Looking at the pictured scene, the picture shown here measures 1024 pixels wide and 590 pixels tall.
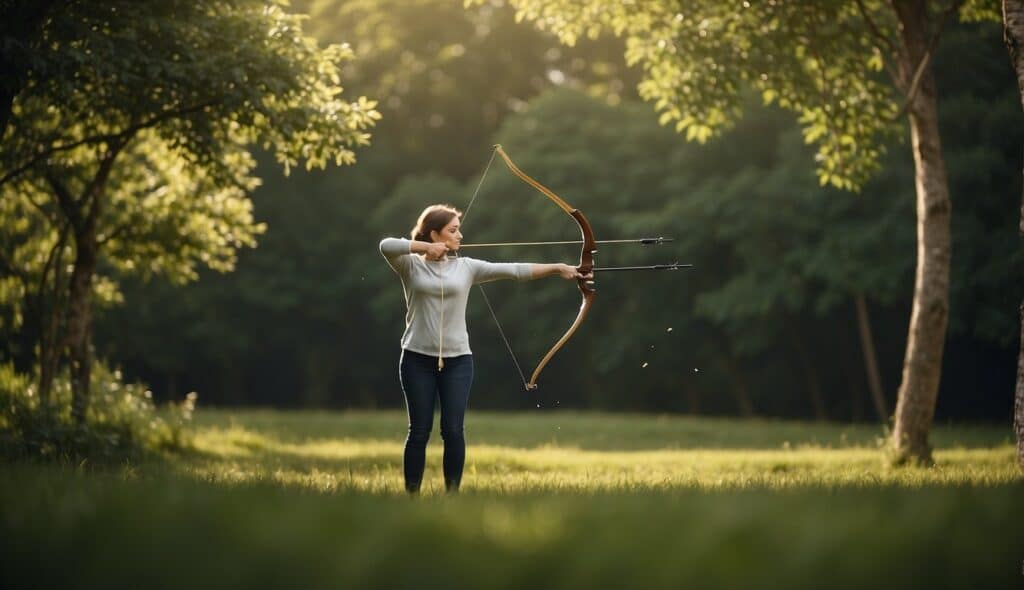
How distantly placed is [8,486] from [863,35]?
38.7 ft

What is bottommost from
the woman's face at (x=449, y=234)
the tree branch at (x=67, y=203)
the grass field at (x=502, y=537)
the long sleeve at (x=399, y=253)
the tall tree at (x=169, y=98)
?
the grass field at (x=502, y=537)

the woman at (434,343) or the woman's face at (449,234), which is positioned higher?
the woman's face at (449,234)

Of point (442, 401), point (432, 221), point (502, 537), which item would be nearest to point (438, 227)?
point (432, 221)

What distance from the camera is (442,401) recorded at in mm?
8609

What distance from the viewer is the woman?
27.7 ft

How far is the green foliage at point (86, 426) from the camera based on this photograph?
12.9 meters

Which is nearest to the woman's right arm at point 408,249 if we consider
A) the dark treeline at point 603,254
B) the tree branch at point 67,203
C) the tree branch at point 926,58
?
the tree branch at point 926,58

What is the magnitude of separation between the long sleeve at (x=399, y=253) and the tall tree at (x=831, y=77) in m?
6.88

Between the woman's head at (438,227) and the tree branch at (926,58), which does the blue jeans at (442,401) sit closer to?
the woman's head at (438,227)

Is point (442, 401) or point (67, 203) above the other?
point (67, 203)

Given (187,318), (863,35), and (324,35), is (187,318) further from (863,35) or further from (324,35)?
(863,35)

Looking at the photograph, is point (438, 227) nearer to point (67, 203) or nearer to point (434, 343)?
point (434, 343)

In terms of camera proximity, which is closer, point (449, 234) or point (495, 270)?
point (449, 234)

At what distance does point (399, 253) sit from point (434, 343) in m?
0.68
